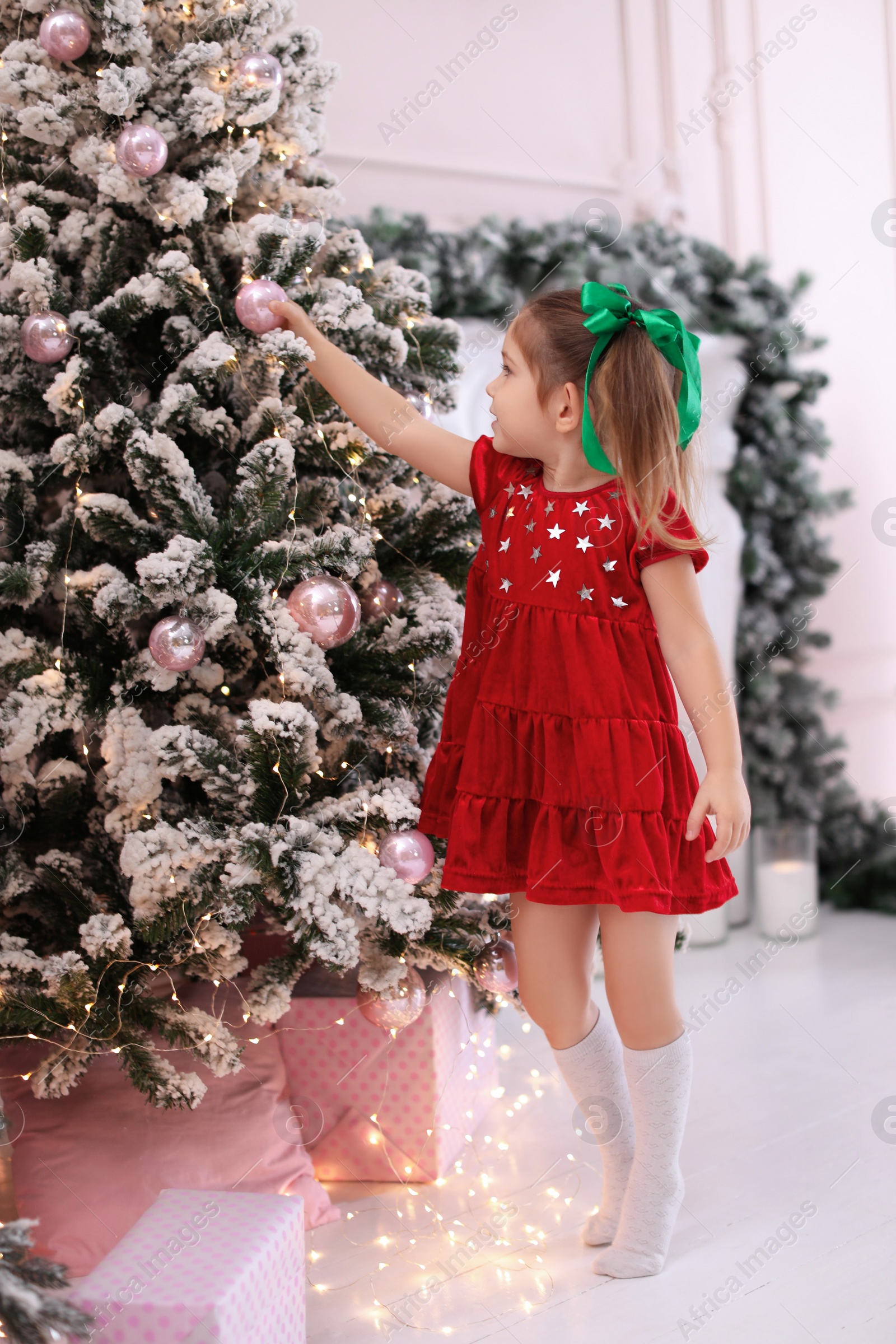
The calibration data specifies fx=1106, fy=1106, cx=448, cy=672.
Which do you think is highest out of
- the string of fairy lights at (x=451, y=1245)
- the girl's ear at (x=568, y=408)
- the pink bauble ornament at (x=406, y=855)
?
the girl's ear at (x=568, y=408)

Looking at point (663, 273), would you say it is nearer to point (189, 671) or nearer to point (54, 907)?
point (189, 671)

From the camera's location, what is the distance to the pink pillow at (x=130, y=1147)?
126 cm

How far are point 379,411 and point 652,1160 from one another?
0.90 meters

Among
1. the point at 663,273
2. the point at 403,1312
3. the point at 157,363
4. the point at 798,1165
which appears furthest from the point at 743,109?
the point at 403,1312

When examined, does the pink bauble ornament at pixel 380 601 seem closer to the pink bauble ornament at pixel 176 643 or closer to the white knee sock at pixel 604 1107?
the pink bauble ornament at pixel 176 643

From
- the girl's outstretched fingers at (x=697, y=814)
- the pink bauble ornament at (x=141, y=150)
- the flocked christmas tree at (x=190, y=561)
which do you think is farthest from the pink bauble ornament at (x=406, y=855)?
the pink bauble ornament at (x=141, y=150)

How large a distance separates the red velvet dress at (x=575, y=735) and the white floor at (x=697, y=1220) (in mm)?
429

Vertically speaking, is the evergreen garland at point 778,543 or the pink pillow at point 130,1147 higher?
the evergreen garland at point 778,543

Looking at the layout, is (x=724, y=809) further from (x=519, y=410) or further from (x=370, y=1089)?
(x=370, y=1089)

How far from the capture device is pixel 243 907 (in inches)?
46.1

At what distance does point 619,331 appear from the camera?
3.90 ft

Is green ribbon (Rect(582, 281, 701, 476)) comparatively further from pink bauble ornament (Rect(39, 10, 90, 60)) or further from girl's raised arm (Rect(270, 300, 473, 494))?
pink bauble ornament (Rect(39, 10, 90, 60))

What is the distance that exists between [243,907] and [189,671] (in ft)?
0.95

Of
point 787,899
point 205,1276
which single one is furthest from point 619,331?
point 787,899
